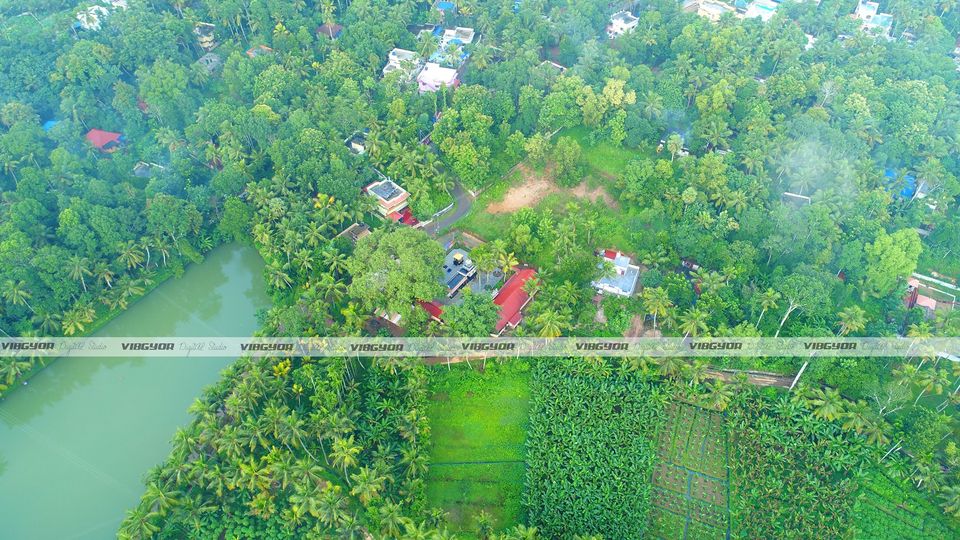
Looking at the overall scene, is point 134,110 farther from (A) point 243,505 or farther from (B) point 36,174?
(A) point 243,505

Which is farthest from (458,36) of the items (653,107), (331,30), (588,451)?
(588,451)

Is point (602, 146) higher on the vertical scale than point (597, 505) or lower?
higher

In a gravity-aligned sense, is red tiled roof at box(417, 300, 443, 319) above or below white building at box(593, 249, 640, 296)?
below

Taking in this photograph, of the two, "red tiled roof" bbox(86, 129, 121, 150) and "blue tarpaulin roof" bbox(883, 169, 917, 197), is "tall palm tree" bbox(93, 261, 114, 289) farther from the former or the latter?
"blue tarpaulin roof" bbox(883, 169, 917, 197)

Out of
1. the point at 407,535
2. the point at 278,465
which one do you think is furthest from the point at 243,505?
the point at 407,535

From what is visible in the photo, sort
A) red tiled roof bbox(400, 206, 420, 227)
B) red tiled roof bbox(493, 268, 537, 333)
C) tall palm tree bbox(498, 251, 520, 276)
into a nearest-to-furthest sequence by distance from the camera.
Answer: red tiled roof bbox(493, 268, 537, 333), tall palm tree bbox(498, 251, 520, 276), red tiled roof bbox(400, 206, 420, 227)

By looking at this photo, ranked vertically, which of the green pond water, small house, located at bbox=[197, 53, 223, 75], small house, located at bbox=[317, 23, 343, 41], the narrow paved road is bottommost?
the green pond water

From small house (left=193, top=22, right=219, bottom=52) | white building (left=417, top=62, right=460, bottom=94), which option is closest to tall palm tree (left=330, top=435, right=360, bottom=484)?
white building (left=417, top=62, right=460, bottom=94)
